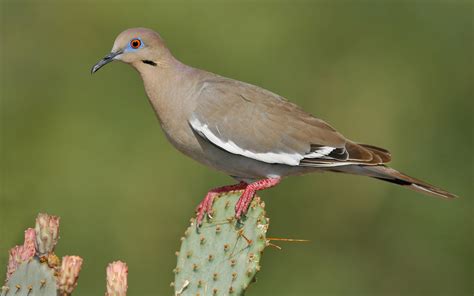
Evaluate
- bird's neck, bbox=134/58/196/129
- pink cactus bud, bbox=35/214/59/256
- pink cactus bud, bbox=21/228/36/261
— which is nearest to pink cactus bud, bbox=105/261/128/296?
pink cactus bud, bbox=35/214/59/256

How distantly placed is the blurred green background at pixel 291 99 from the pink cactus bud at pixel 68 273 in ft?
9.64

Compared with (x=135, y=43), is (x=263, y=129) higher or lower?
lower

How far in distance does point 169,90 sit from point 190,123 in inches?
9.5

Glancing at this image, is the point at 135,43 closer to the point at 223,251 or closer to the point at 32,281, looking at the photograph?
the point at 223,251

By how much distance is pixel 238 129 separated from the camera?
4957 mm

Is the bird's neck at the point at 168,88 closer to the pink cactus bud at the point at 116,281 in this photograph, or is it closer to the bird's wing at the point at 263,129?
the bird's wing at the point at 263,129

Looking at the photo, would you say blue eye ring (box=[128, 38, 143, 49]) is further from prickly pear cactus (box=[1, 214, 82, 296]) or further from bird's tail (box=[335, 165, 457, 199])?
prickly pear cactus (box=[1, 214, 82, 296])

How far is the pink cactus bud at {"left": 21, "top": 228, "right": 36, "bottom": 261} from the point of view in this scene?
3.77 m

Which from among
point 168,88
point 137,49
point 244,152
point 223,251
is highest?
point 137,49

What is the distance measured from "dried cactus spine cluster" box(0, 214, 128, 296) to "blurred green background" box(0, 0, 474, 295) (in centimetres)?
276

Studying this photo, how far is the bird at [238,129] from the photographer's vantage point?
191 inches

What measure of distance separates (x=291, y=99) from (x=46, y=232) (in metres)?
4.52

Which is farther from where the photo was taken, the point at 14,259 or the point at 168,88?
the point at 168,88

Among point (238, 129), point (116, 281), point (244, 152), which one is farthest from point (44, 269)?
point (238, 129)
